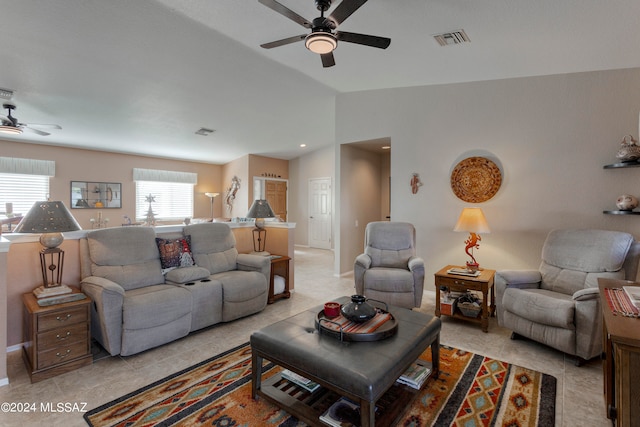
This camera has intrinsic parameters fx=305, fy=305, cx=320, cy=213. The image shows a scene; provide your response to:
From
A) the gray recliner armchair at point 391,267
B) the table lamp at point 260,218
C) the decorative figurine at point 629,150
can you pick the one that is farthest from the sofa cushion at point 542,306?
the table lamp at point 260,218

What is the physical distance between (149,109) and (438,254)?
494 centimetres

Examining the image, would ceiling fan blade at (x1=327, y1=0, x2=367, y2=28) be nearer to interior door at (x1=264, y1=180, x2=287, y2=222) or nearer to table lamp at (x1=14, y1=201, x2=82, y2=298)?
table lamp at (x1=14, y1=201, x2=82, y2=298)

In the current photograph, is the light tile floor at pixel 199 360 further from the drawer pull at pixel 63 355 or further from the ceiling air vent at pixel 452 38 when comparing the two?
the ceiling air vent at pixel 452 38

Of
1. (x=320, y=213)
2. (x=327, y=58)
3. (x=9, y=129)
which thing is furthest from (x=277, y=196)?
(x=327, y=58)

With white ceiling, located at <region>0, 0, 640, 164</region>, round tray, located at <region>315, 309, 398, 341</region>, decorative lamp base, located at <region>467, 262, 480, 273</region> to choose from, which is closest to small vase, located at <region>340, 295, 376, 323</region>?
round tray, located at <region>315, 309, 398, 341</region>

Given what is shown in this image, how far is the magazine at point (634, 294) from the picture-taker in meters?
1.52

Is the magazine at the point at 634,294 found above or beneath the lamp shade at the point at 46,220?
beneath

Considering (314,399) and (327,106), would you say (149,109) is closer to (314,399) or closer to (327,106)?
(327,106)

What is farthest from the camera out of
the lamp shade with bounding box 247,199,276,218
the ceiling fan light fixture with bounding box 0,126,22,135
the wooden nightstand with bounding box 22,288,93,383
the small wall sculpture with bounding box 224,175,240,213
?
the small wall sculpture with bounding box 224,175,240,213

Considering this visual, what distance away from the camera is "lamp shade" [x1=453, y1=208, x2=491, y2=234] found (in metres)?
3.40

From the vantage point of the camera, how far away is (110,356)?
8.38 feet

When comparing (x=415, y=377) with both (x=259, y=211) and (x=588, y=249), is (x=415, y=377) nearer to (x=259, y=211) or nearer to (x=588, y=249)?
(x=588, y=249)

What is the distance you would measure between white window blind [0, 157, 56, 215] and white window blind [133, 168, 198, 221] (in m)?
1.65

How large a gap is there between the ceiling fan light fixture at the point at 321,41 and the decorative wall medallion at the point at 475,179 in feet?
8.48
